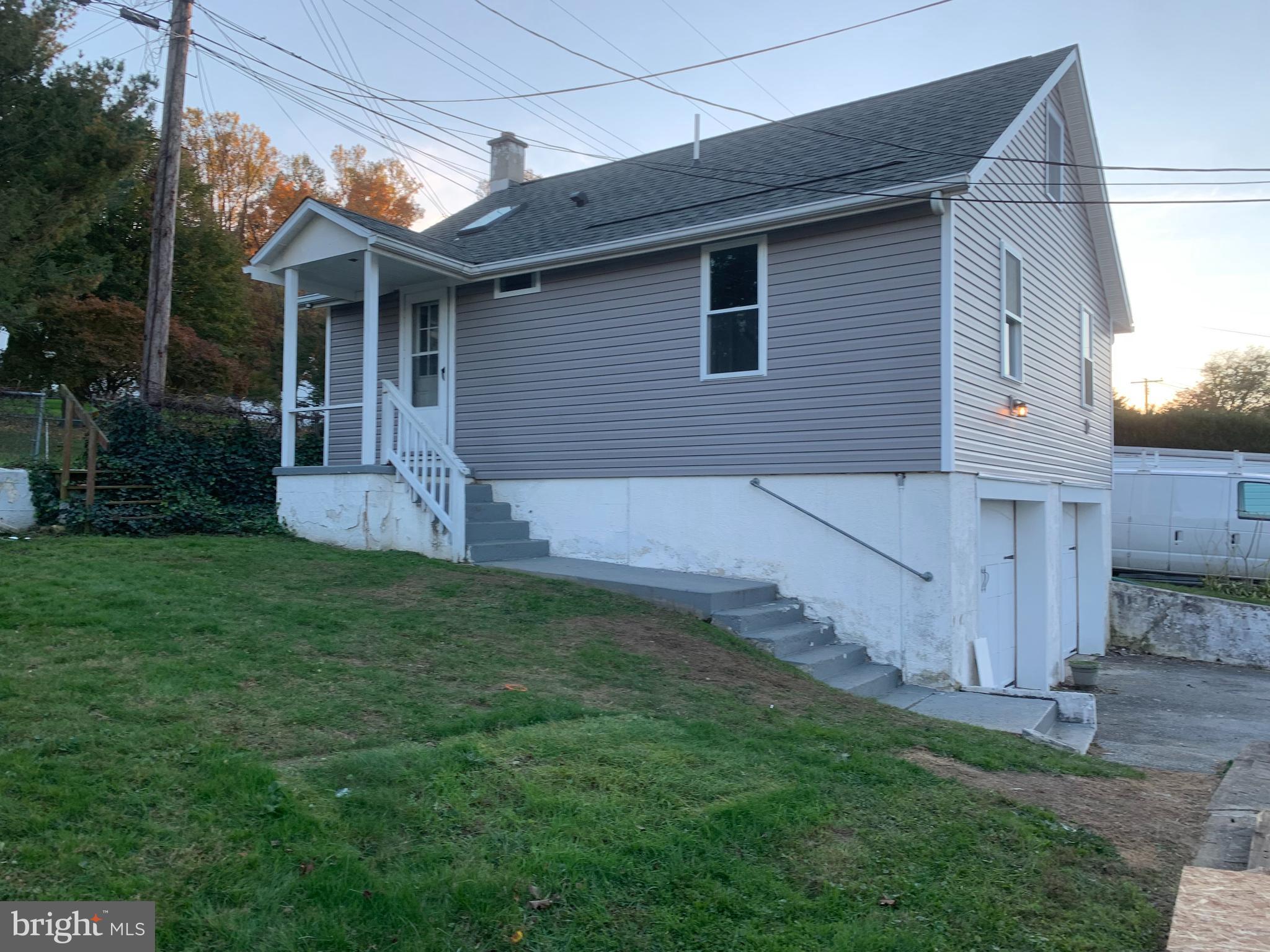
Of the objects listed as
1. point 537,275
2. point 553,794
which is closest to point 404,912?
point 553,794

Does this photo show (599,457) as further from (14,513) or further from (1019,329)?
(14,513)

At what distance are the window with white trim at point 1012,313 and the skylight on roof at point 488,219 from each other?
7.23m

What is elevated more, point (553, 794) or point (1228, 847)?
point (553, 794)

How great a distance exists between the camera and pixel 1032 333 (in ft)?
36.4

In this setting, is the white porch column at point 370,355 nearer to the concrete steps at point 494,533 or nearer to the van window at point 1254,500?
the concrete steps at point 494,533

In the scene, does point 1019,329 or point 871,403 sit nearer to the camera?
point 871,403

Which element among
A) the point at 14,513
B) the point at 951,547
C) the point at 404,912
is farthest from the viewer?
the point at 14,513

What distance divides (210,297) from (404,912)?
29054 mm

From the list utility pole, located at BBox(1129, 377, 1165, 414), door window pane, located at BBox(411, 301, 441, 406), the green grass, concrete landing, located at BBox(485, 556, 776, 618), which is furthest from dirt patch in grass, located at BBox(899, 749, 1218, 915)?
utility pole, located at BBox(1129, 377, 1165, 414)

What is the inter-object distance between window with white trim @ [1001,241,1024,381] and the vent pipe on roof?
8.93 metres

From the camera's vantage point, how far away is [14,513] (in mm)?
10523

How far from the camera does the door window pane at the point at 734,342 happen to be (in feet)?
32.0

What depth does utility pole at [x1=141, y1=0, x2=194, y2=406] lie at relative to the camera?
12836 millimetres

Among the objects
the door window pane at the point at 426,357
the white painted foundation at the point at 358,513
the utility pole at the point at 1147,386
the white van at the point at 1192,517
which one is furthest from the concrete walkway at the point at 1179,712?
the utility pole at the point at 1147,386
